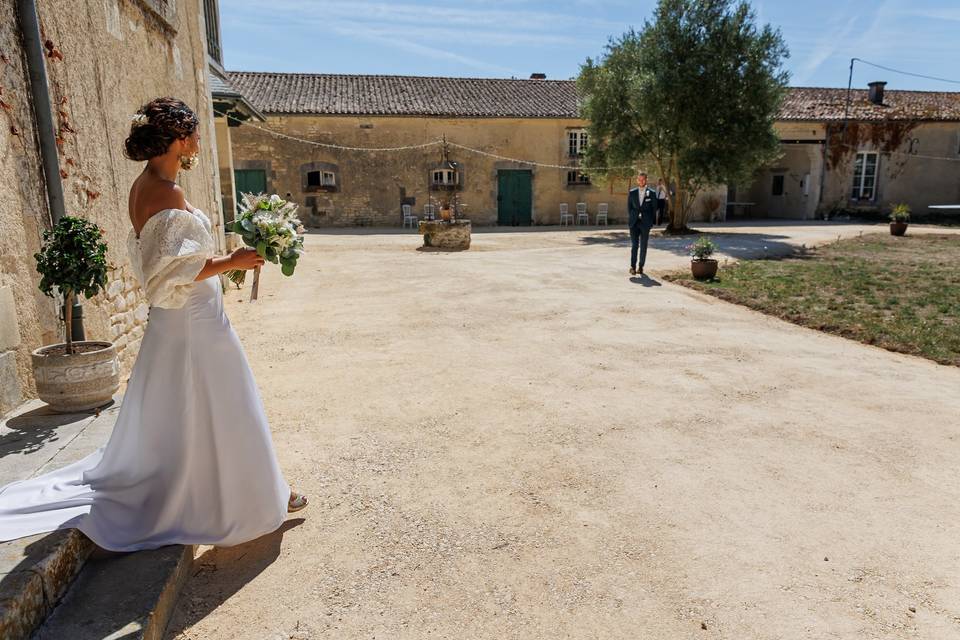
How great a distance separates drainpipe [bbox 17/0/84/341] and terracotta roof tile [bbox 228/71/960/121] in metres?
17.4

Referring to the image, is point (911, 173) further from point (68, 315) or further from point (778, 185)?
point (68, 315)

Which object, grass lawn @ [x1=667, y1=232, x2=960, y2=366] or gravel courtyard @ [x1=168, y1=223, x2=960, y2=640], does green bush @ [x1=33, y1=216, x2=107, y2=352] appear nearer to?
gravel courtyard @ [x1=168, y1=223, x2=960, y2=640]

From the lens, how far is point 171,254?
A: 2.19m

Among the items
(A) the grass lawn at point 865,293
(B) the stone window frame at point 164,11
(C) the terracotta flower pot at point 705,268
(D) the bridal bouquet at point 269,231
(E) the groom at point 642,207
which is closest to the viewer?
(D) the bridal bouquet at point 269,231

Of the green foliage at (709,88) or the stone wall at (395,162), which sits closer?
the green foliage at (709,88)

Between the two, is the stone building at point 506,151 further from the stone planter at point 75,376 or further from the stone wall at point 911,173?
the stone planter at point 75,376

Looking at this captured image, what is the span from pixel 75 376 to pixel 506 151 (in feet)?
65.7

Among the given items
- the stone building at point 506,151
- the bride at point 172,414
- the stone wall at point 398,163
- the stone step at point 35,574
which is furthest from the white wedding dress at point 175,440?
the stone building at point 506,151

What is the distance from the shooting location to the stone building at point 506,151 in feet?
66.6

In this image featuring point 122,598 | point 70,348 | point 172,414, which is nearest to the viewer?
point 122,598

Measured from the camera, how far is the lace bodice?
2203 mm

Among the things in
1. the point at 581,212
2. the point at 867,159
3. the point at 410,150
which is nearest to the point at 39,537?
the point at 410,150

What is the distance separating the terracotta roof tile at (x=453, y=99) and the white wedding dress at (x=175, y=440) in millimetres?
19368

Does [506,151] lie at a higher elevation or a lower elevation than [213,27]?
lower
